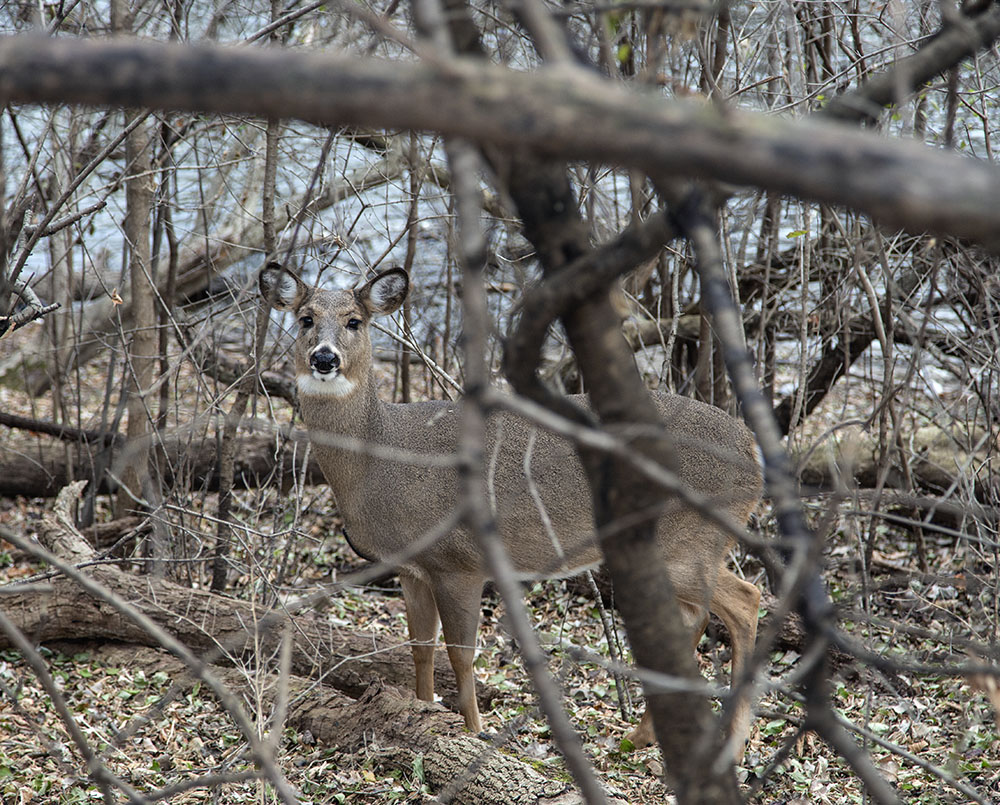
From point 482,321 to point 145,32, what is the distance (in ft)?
24.2

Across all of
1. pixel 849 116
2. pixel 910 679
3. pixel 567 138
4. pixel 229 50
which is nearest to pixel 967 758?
pixel 910 679

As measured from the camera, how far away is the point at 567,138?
1574mm

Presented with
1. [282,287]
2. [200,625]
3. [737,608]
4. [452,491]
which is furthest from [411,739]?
[282,287]

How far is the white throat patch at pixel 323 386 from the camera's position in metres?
5.95

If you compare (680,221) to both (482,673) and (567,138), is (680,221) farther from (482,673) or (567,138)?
(482,673)

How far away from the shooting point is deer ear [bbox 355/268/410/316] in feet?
19.7

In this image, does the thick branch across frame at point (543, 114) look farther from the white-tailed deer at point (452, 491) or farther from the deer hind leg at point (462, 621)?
the deer hind leg at point (462, 621)

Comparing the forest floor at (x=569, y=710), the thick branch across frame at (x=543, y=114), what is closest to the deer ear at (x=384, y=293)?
the forest floor at (x=569, y=710)

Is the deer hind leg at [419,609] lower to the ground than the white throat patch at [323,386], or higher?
lower

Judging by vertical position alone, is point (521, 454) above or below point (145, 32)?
below

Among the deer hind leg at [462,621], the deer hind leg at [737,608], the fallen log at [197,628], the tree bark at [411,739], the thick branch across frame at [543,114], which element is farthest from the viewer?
the fallen log at [197,628]

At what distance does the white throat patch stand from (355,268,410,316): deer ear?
48cm

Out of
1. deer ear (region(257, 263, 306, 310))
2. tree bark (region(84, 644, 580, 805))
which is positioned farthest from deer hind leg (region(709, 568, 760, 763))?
deer ear (region(257, 263, 306, 310))

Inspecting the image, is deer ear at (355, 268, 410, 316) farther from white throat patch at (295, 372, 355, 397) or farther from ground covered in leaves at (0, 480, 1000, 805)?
ground covered in leaves at (0, 480, 1000, 805)
